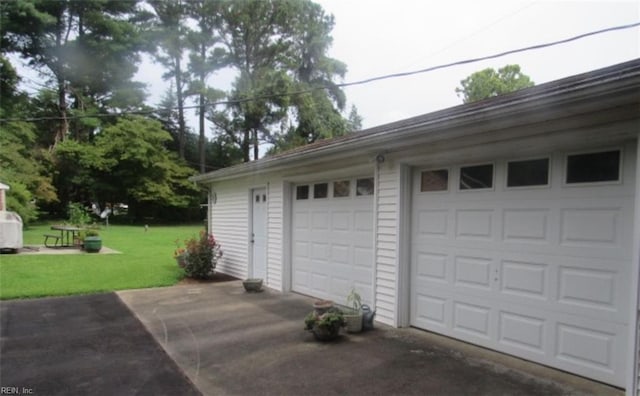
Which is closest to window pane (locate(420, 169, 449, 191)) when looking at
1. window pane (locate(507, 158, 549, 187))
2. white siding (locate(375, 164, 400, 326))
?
white siding (locate(375, 164, 400, 326))

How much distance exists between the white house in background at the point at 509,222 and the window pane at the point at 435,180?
0.02m

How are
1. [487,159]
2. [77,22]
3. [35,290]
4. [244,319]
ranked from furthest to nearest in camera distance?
[77,22] < [35,290] < [244,319] < [487,159]

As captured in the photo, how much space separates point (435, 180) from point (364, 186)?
1.34m

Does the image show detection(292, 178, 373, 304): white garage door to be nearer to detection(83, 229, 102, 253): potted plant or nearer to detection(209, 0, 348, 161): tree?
detection(83, 229, 102, 253): potted plant

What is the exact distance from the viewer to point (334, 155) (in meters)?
5.75

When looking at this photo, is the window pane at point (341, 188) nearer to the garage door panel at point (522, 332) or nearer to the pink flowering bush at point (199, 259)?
the garage door panel at point (522, 332)

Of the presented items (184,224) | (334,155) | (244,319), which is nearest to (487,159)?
(334,155)

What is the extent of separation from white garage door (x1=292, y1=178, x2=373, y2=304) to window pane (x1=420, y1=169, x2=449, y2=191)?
3.31 ft

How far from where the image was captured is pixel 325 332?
4617 millimetres

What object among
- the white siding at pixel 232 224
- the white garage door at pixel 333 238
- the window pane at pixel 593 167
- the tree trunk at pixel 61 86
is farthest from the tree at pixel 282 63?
the window pane at pixel 593 167

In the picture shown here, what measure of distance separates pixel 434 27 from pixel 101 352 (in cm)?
769

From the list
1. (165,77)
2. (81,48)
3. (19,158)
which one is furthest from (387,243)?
(81,48)

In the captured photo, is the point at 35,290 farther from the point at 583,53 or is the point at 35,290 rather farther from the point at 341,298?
the point at 583,53

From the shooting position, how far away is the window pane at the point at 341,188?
637 centimetres
